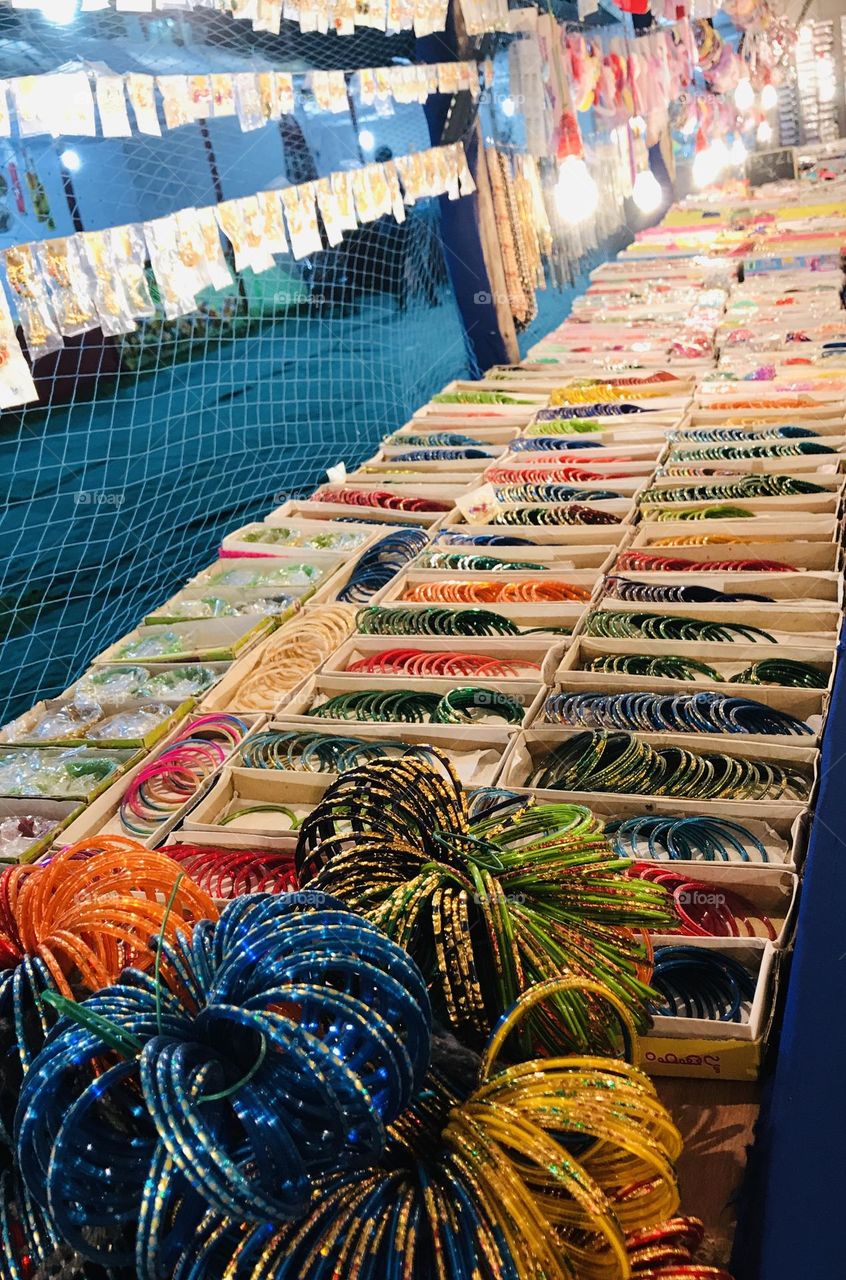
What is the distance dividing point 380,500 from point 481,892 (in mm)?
3526

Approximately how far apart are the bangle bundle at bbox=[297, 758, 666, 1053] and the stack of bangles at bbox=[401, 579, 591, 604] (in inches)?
75.8

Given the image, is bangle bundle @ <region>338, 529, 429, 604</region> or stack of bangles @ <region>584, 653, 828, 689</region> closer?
stack of bangles @ <region>584, 653, 828, 689</region>

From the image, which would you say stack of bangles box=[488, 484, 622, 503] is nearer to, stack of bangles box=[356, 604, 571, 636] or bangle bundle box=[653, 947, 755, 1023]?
stack of bangles box=[356, 604, 571, 636]

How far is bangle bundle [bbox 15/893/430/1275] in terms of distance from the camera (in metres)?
1.14

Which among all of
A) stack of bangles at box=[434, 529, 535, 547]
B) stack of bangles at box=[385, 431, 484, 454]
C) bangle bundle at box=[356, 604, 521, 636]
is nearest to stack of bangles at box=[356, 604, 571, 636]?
bangle bundle at box=[356, 604, 521, 636]

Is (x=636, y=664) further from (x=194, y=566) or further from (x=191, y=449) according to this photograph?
(x=191, y=449)

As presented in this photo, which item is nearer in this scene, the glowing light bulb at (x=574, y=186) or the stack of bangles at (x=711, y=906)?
the stack of bangles at (x=711, y=906)

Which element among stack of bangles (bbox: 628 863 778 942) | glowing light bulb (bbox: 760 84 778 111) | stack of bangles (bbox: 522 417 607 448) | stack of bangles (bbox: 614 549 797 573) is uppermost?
glowing light bulb (bbox: 760 84 778 111)

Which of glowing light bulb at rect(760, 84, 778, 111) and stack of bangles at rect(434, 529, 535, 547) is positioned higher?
glowing light bulb at rect(760, 84, 778, 111)

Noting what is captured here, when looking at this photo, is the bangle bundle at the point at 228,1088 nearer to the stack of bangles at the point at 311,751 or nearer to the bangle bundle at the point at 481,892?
the bangle bundle at the point at 481,892

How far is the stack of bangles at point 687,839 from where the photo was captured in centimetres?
242

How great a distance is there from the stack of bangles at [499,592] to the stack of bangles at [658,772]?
41.7 inches

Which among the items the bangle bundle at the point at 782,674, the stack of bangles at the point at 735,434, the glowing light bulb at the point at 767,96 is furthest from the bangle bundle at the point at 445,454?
the glowing light bulb at the point at 767,96

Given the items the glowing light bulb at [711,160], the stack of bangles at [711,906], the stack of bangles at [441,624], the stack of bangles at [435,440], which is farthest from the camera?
the glowing light bulb at [711,160]
